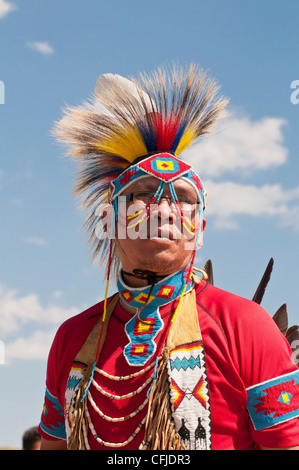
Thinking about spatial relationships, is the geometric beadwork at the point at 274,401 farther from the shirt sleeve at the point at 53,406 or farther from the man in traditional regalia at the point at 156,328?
the shirt sleeve at the point at 53,406

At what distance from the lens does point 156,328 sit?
2994 millimetres

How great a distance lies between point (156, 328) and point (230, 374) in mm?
473

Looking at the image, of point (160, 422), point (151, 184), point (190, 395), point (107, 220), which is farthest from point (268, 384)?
point (107, 220)

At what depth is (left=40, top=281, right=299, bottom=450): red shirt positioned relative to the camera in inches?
105

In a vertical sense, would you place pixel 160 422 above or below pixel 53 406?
below

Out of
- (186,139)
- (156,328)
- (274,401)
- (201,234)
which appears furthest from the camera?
(186,139)

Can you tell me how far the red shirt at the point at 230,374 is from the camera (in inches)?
105

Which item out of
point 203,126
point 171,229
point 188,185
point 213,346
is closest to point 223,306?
point 213,346

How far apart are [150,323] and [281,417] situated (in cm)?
82

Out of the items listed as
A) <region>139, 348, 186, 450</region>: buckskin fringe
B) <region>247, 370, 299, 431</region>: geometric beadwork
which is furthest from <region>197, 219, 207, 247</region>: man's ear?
<region>247, 370, 299, 431</region>: geometric beadwork

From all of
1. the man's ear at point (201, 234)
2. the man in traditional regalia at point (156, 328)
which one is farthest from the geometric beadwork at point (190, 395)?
the man's ear at point (201, 234)

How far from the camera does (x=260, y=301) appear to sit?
3938 millimetres

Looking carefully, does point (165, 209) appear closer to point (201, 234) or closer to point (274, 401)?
point (201, 234)
